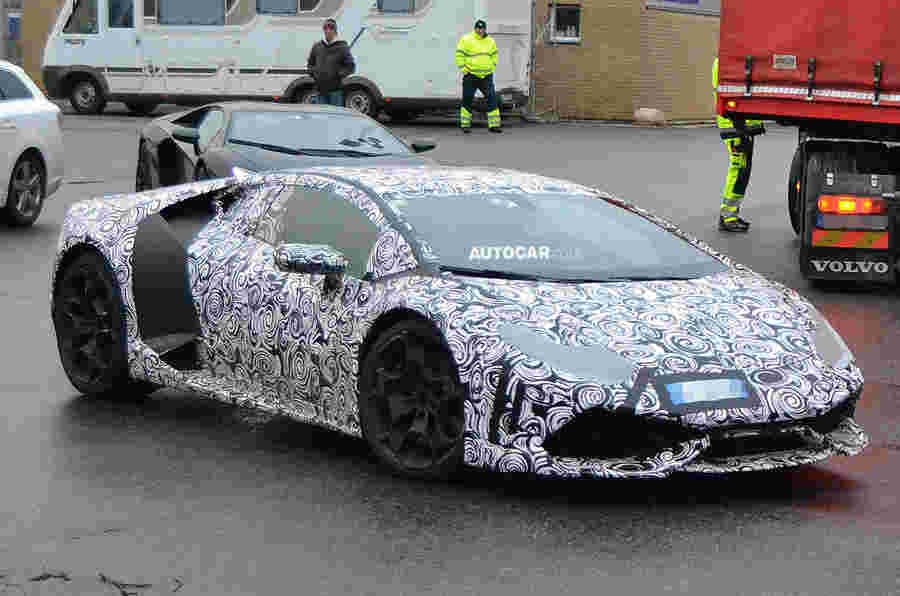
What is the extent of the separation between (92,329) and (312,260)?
174cm

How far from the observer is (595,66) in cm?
3584

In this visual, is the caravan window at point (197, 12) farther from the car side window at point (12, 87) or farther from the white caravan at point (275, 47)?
the car side window at point (12, 87)

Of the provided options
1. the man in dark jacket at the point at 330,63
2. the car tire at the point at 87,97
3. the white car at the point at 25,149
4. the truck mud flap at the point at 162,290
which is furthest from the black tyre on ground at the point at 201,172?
the car tire at the point at 87,97

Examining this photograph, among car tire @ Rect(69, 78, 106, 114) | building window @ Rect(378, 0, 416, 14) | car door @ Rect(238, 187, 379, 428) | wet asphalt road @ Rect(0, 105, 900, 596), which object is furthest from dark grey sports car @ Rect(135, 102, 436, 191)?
car tire @ Rect(69, 78, 106, 114)

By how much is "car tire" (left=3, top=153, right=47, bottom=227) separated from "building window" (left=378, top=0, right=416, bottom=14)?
16179 millimetres

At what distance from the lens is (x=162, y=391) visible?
28.4 ft

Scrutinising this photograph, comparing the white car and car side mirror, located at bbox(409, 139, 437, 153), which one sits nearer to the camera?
the white car

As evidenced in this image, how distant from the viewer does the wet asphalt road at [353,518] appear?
213 inches

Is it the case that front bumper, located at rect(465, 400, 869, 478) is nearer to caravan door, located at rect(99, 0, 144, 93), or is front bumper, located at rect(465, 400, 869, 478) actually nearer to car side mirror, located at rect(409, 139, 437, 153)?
car side mirror, located at rect(409, 139, 437, 153)

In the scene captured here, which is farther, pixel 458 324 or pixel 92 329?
pixel 92 329

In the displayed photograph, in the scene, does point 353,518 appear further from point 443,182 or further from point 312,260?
point 443,182

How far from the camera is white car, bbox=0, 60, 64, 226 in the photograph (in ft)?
51.3

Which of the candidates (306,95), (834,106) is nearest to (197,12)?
(306,95)

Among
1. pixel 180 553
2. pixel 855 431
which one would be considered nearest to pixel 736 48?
pixel 855 431
